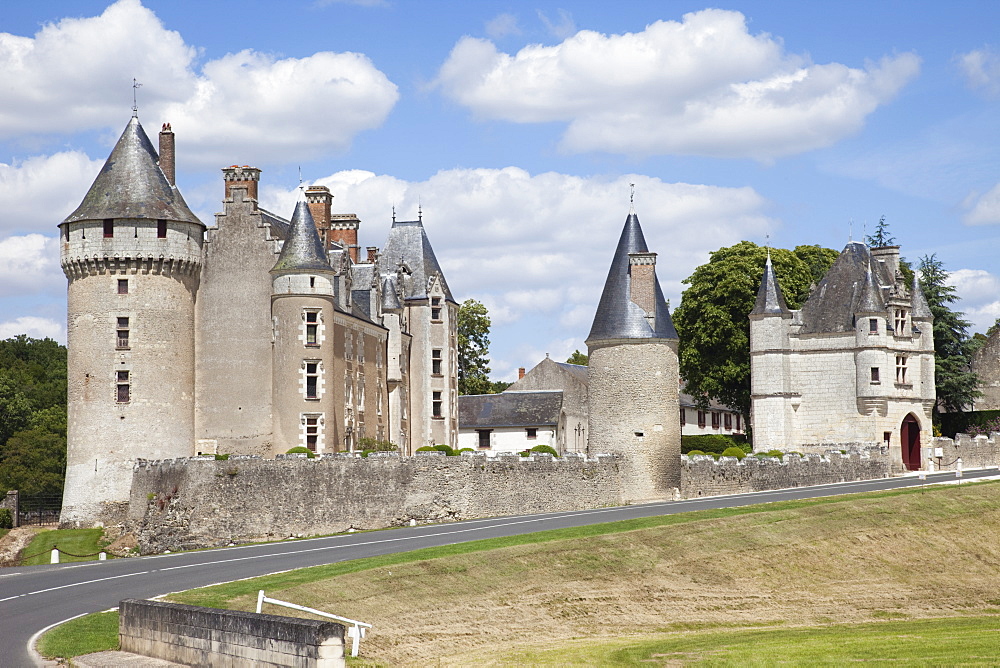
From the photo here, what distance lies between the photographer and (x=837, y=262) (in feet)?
201

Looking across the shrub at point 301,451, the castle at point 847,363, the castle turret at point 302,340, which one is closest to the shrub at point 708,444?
the castle at point 847,363

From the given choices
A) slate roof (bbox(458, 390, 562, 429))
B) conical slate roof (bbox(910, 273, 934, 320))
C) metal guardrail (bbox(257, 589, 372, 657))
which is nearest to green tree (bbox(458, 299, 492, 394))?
slate roof (bbox(458, 390, 562, 429))

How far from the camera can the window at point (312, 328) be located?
45500 mm

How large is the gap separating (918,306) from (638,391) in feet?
70.8

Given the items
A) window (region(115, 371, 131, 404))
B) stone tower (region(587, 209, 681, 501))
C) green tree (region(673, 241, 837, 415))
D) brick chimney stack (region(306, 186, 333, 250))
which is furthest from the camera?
green tree (region(673, 241, 837, 415))

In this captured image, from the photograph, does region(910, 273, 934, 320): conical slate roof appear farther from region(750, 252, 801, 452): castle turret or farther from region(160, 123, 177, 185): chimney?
region(160, 123, 177, 185): chimney

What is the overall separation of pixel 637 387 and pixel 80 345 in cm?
2114

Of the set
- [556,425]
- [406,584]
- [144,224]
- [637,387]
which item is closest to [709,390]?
[556,425]

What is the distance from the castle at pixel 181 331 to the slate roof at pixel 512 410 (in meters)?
23.6

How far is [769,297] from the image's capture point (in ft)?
202

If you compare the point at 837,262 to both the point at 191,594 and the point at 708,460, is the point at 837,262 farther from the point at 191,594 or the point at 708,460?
the point at 191,594

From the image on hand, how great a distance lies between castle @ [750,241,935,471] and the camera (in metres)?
59.1

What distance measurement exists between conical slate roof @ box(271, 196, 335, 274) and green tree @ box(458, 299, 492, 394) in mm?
35600

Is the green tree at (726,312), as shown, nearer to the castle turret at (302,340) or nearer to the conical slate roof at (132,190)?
the castle turret at (302,340)
